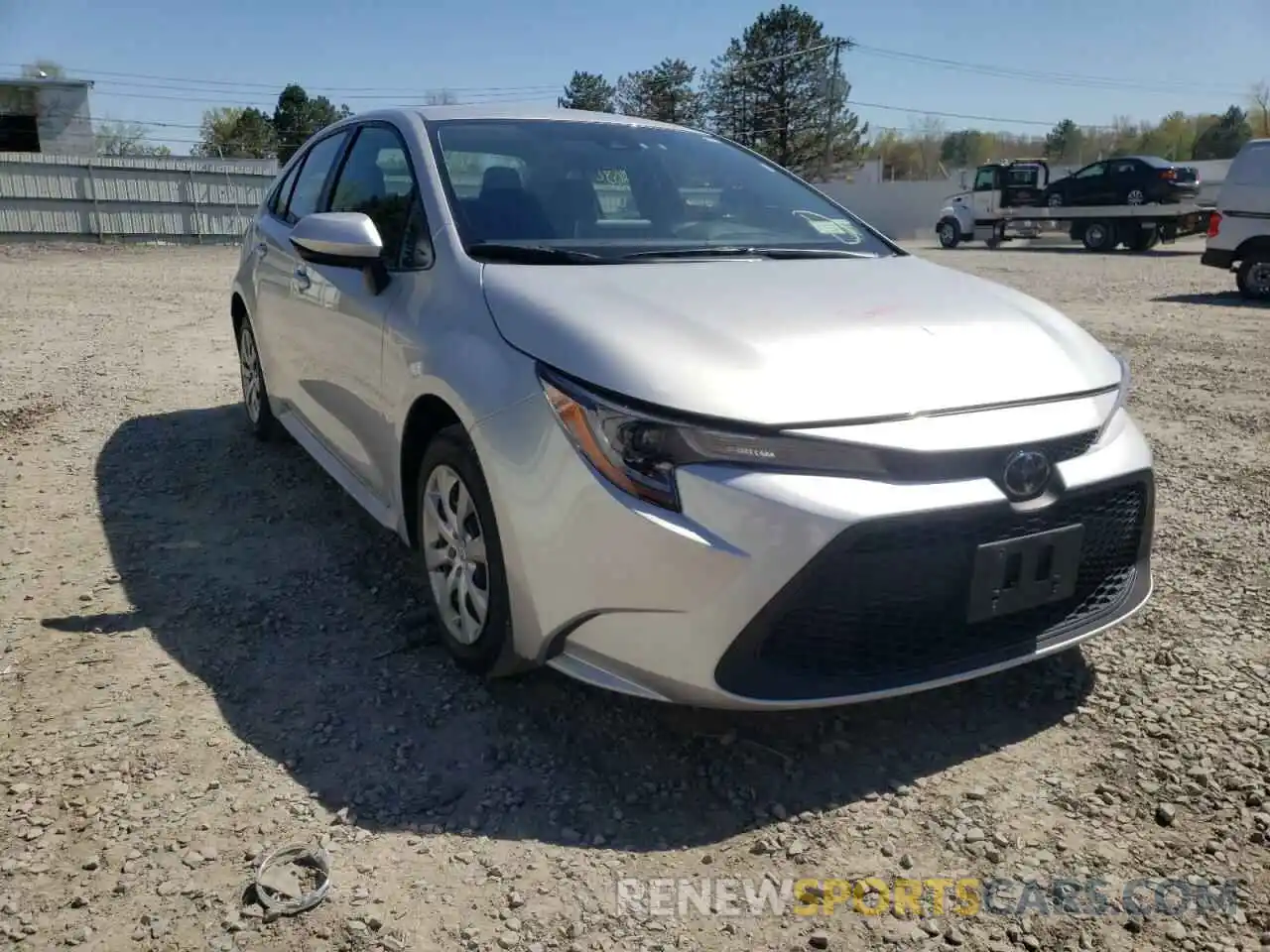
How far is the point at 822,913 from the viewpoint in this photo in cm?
211

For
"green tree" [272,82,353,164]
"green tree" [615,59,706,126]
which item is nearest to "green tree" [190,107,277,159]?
"green tree" [272,82,353,164]

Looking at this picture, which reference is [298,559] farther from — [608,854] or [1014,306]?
[1014,306]

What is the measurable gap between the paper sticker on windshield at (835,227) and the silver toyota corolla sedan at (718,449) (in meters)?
0.35

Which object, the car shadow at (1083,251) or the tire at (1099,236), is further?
the tire at (1099,236)

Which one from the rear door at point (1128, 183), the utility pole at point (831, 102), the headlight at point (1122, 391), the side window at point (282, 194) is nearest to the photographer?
the headlight at point (1122, 391)

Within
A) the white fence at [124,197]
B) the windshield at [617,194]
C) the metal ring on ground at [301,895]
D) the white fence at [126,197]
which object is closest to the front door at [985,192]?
the white fence at [126,197]

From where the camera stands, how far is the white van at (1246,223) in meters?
12.5

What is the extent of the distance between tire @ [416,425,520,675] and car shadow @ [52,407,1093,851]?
0.49ft

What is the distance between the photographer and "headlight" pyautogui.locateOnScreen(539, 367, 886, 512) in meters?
2.25

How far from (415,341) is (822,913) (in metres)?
1.88

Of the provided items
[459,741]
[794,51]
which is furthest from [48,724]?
[794,51]

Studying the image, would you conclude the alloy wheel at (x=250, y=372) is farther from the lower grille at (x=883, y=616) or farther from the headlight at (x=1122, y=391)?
the headlight at (x=1122, y=391)

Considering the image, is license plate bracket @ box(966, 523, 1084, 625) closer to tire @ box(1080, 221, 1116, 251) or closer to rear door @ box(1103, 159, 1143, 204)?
rear door @ box(1103, 159, 1143, 204)

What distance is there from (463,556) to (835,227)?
1874mm
